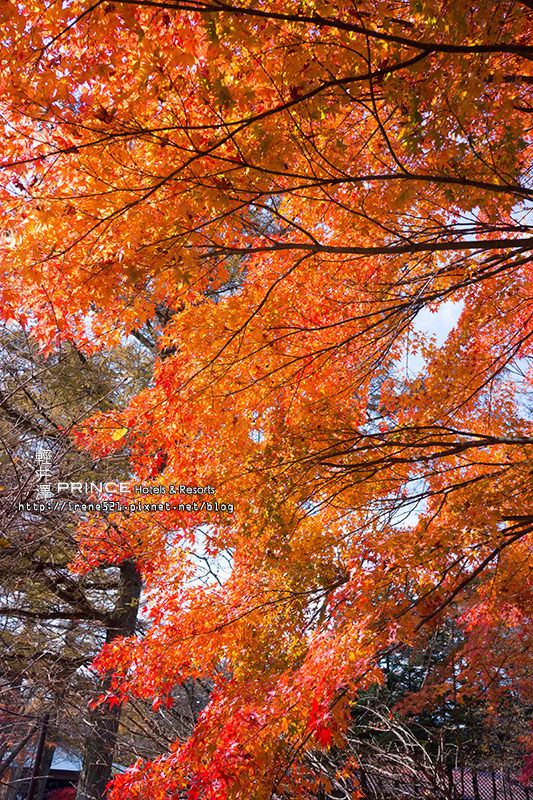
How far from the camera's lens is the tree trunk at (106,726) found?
873 cm

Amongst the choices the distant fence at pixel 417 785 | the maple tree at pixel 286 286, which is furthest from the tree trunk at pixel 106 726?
the distant fence at pixel 417 785

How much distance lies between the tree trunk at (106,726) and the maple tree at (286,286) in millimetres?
2828

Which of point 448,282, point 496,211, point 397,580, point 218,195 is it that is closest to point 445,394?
point 448,282

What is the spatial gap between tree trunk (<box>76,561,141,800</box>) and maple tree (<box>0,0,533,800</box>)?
2.83 m

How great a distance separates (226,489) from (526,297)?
4.26m

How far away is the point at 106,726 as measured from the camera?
9117 millimetres

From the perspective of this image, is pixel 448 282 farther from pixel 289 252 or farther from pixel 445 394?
pixel 289 252

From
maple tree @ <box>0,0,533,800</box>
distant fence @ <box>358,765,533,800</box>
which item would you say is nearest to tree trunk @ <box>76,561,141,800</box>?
maple tree @ <box>0,0,533,800</box>

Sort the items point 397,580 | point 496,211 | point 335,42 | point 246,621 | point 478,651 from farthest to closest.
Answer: point 478,651 → point 246,621 → point 496,211 → point 397,580 → point 335,42

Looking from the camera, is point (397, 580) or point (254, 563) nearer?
point (397, 580)

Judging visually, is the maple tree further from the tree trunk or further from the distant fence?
the tree trunk

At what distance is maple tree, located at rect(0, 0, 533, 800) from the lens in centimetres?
335

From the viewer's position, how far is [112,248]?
3.92 m

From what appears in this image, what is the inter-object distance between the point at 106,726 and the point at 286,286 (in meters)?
7.96
